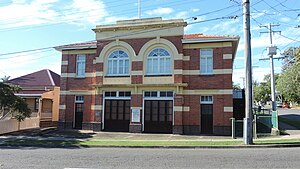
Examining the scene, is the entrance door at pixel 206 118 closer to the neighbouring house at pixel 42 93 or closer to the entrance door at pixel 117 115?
the entrance door at pixel 117 115

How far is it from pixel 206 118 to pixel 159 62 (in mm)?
5800

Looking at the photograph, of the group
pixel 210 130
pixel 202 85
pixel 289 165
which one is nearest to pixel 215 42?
pixel 202 85

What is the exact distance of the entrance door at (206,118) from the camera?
21.9 m

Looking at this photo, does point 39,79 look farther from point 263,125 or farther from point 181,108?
point 263,125

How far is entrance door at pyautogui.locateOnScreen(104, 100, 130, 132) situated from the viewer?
930 inches

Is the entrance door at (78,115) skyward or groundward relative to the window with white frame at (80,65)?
groundward

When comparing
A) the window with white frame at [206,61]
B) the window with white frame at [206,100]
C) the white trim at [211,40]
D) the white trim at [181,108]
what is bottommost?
the white trim at [181,108]

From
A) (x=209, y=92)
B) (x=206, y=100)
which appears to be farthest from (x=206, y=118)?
(x=209, y=92)

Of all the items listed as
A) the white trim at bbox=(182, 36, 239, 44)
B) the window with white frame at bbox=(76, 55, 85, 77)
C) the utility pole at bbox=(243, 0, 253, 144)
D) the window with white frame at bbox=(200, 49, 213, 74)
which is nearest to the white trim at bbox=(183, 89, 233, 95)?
the window with white frame at bbox=(200, 49, 213, 74)

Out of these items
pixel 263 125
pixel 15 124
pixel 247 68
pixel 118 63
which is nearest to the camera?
pixel 247 68

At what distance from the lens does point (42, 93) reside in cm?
2816

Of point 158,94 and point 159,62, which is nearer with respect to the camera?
point 158,94

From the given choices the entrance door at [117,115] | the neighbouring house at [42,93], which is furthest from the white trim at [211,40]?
the neighbouring house at [42,93]

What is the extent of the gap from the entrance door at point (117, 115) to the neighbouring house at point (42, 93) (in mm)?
7143
